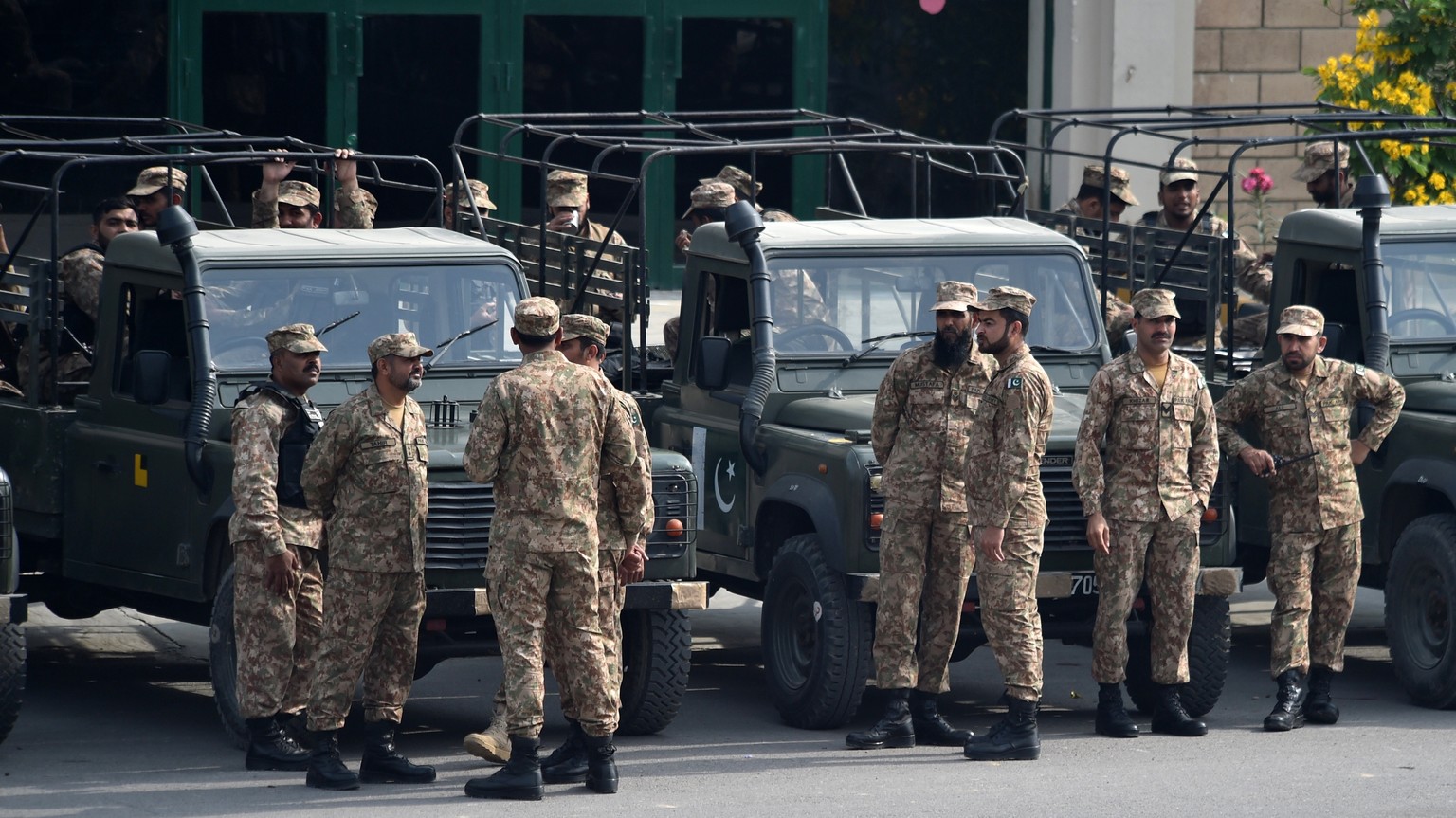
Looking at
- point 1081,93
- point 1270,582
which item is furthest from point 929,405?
point 1081,93

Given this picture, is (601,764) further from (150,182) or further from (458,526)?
(150,182)

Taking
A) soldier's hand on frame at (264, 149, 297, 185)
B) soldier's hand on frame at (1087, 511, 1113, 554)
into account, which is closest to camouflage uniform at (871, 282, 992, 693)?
soldier's hand on frame at (1087, 511, 1113, 554)

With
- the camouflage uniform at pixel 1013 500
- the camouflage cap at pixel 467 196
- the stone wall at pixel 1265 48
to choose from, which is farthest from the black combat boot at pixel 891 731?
the stone wall at pixel 1265 48

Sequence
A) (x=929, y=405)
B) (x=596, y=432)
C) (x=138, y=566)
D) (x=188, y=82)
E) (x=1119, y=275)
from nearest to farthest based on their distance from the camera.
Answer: (x=596, y=432), (x=929, y=405), (x=138, y=566), (x=1119, y=275), (x=188, y=82)

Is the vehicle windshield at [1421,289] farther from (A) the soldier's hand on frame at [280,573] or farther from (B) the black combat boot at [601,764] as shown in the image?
(A) the soldier's hand on frame at [280,573]

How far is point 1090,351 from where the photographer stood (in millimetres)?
10391

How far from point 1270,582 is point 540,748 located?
3140 mm

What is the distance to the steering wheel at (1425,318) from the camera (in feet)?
34.6

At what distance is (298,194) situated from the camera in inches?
478

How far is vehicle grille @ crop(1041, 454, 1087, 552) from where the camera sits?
9.51 metres

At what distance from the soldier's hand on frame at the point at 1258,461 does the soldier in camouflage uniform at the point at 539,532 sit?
9.49ft

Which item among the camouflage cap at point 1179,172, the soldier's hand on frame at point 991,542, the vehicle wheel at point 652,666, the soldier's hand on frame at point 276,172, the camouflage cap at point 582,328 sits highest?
the camouflage cap at point 1179,172

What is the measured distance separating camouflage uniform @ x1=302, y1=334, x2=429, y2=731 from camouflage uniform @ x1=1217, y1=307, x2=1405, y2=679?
11.5ft

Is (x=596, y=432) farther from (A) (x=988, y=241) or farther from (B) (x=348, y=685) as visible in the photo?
(A) (x=988, y=241)
